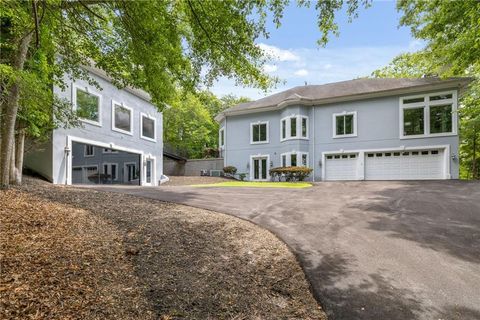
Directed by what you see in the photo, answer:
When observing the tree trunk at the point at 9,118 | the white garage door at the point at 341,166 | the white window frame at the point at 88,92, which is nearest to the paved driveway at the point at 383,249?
the tree trunk at the point at 9,118

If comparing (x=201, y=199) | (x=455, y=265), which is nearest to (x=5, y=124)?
(x=201, y=199)

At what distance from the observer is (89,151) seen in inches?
580

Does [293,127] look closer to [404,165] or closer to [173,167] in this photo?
[404,165]

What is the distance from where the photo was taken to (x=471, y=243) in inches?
210

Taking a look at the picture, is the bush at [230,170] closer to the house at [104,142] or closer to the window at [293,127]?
the house at [104,142]

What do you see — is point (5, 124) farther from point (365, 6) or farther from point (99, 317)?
point (365, 6)

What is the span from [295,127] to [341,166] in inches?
170

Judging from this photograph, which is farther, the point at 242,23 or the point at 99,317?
the point at 242,23

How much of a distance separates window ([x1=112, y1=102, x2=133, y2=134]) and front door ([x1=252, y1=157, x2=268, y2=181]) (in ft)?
32.5

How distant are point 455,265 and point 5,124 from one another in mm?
10489

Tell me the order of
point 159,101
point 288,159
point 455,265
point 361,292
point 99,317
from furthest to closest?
point 288,159, point 159,101, point 455,265, point 361,292, point 99,317

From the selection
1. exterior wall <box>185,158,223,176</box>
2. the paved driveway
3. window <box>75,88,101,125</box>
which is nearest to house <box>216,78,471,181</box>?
exterior wall <box>185,158,223,176</box>

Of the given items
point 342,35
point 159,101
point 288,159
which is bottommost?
point 288,159

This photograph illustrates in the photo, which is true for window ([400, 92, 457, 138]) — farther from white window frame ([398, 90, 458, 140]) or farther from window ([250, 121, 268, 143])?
window ([250, 121, 268, 143])
